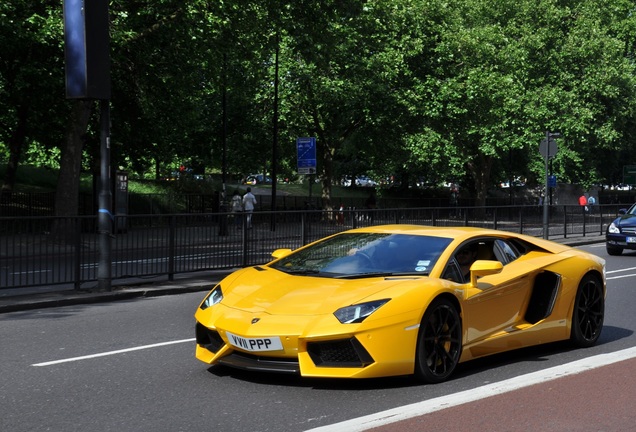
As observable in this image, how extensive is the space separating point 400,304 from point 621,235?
17.6 meters

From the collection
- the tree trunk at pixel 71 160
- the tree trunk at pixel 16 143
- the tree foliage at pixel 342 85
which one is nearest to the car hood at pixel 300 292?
the tree foliage at pixel 342 85

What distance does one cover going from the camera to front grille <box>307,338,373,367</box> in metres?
6.50

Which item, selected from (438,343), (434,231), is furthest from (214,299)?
(434,231)

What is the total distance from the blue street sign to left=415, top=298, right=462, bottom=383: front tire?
77.4 feet

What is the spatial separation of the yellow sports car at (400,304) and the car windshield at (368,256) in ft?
0.04

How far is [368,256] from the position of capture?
7.71 m

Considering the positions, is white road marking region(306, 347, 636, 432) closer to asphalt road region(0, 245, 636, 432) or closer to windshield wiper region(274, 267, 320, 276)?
asphalt road region(0, 245, 636, 432)

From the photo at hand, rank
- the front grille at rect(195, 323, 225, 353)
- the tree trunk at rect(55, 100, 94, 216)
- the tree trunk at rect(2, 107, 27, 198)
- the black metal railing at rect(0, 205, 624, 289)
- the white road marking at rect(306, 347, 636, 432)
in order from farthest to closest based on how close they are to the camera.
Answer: the tree trunk at rect(2, 107, 27, 198)
the tree trunk at rect(55, 100, 94, 216)
the black metal railing at rect(0, 205, 624, 289)
the front grille at rect(195, 323, 225, 353)
the white road marking at rect(306, 347, 636, 432)

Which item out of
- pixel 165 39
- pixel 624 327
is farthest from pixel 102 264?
pixel 165 39

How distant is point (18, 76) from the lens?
82.6 feet

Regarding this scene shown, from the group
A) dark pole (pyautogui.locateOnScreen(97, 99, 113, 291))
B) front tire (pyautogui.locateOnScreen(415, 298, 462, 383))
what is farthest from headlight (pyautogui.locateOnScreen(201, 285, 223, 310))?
dark pole (pyautogui.locateOnScreen(97, 99, 113, 291))

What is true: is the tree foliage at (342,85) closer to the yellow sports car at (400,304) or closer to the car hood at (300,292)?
the yellow sports car at (400,304)

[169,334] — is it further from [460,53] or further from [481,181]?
[481,181]

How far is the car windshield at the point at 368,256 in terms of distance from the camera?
7.46m
